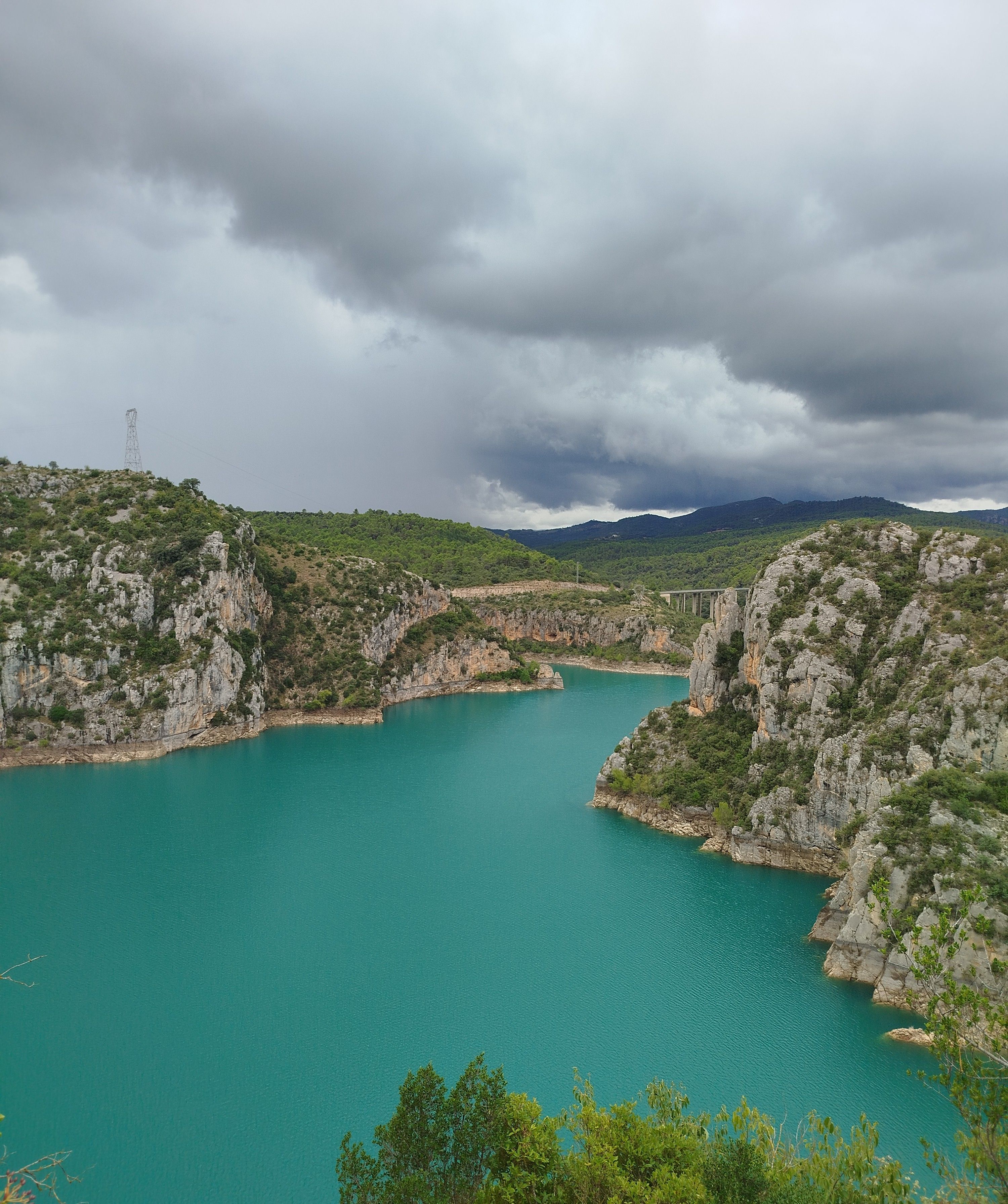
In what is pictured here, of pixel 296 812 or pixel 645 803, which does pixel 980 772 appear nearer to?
pixel 645 803

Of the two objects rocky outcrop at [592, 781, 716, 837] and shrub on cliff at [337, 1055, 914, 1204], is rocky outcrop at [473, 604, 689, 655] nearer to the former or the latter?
rocky outcrop at [592, 781, 716, 837]

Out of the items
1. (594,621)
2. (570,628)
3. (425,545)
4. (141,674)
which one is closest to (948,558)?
(141,674)

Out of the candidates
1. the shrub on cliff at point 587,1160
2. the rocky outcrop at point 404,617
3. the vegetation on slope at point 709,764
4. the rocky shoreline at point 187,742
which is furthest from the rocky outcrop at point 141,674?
the shrub on cliff at point 587,1160

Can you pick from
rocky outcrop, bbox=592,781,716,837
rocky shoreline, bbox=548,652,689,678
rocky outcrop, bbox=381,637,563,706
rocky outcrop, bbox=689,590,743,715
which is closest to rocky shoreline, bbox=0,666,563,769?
rocky outcrop, bbox=381,637,563,706

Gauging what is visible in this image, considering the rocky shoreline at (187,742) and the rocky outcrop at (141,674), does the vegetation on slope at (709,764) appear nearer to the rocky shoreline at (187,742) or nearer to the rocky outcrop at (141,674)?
the rocky shoreline at (187,742)

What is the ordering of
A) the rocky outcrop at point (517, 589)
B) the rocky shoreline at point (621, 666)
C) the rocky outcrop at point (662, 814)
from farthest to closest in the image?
the rocky outcrop at point (517, 589), the rocky shoreline at point (621, 666), the rocky outcrop at point (662, 814)

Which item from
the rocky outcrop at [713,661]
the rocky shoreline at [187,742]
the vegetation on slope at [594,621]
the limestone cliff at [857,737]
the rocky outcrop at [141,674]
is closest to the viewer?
the limestone cliff at [857,737]
